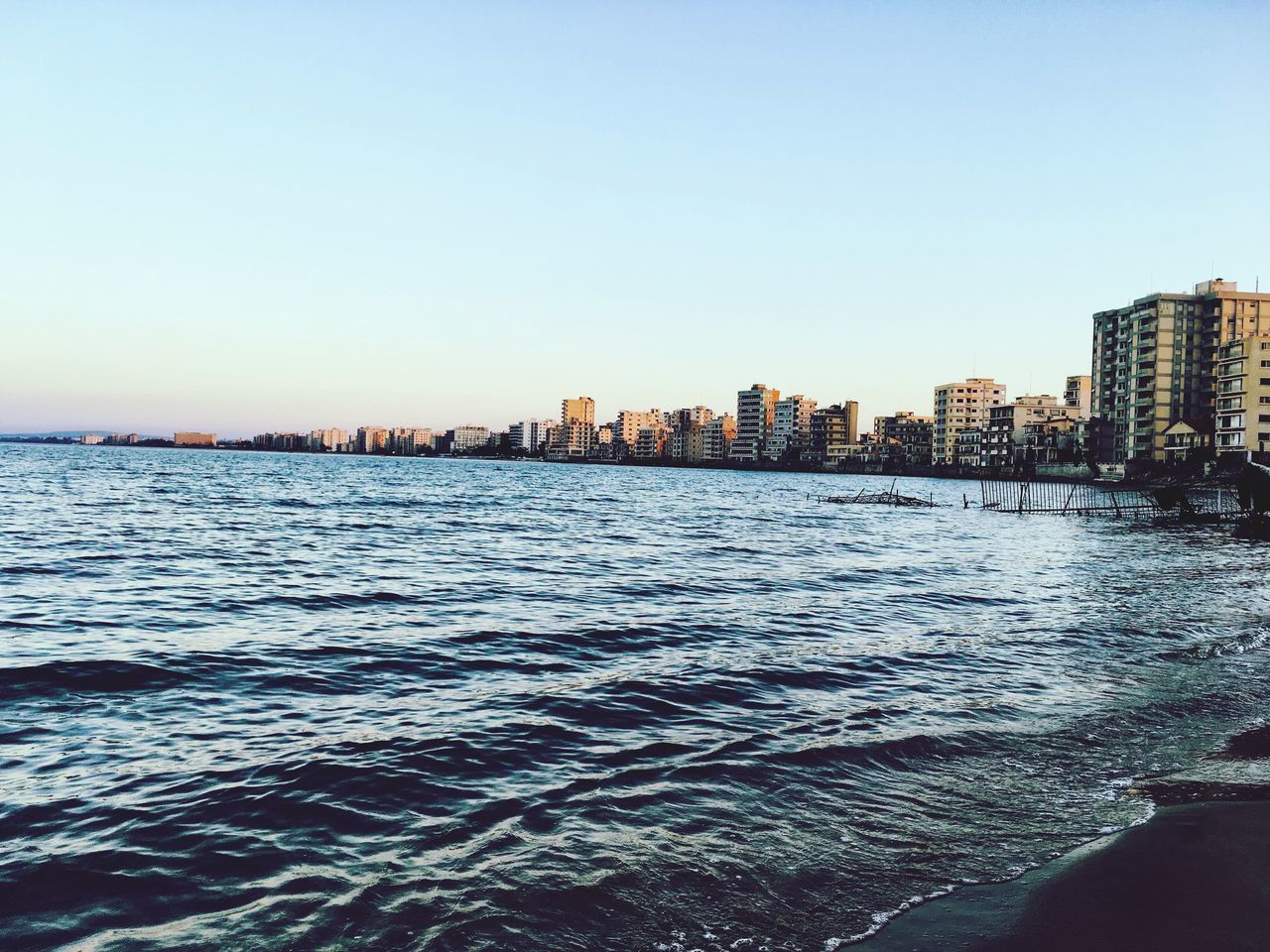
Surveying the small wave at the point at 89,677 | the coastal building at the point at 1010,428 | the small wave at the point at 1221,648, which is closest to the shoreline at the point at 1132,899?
the small wave at the point at 1221,648

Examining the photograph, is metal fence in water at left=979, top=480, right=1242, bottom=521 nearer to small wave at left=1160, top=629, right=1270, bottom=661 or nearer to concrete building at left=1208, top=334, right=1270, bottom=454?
concrete building at left=1208, top=334, right=1270, bottom=454

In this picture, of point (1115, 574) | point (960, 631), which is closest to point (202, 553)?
point (960, 631)

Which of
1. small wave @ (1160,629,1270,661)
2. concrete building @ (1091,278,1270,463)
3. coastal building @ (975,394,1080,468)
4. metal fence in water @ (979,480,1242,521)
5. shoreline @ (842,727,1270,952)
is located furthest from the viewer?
coastal building @ (975,394,1080,468)

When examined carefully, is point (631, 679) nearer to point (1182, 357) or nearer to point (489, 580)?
point (489, 580)

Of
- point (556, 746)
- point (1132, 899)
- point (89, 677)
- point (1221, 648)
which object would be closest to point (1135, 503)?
point (1221, 648)

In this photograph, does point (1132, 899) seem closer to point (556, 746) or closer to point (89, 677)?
point (556, 746)

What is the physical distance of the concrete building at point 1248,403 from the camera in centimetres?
10494

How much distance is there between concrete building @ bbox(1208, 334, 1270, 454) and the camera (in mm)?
104938

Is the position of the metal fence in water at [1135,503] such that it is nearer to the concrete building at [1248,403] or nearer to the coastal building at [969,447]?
the concrete building at [1248,403]

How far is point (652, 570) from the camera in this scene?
29.0 meters

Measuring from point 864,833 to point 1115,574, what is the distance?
27.7m

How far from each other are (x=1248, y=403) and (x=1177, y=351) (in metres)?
32.0

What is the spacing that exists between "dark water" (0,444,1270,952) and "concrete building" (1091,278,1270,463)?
130 meters

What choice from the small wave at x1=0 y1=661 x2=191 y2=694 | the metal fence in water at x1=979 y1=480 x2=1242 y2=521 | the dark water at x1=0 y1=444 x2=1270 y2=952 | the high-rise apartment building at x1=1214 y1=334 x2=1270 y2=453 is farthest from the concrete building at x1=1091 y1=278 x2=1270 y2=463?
the small wave at x1=0 y1=661 x2=191 y2=694
